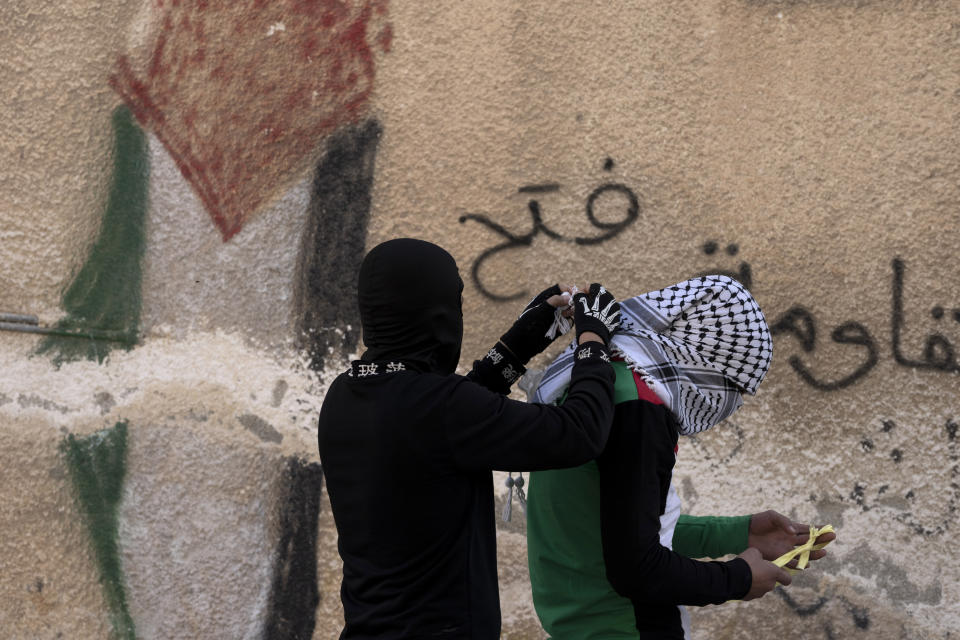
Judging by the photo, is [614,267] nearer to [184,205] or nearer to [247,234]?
[247,234]

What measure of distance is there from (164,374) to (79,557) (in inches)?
26.7

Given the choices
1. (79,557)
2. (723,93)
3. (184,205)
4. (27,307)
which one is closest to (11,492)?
(79,557)

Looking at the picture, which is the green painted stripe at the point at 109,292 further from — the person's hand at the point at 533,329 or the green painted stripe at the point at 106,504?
the person's hand at the point at 533,329

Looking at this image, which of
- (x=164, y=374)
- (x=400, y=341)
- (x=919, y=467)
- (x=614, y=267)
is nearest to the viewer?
(x=400, y=341)

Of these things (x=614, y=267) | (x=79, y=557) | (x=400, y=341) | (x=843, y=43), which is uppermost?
(x=843, y=43)

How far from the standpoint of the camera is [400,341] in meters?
1.65

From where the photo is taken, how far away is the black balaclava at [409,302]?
163cm

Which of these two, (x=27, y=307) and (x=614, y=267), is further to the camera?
(x=27, y=307)

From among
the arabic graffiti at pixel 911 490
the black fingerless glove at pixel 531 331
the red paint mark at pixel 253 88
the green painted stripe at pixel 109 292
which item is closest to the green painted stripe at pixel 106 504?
the green painted stripe at pixel 109 292

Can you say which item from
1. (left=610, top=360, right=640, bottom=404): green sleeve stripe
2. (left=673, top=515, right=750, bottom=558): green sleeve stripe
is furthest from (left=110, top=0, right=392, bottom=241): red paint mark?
(left=673, top=515, right=750, bottom=558): green sleeve stripe

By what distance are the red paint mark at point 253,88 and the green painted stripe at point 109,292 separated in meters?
0.26

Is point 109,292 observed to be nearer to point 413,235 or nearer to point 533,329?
point 413,235

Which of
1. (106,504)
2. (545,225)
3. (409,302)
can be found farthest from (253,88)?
(409,302)

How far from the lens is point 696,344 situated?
179cm
